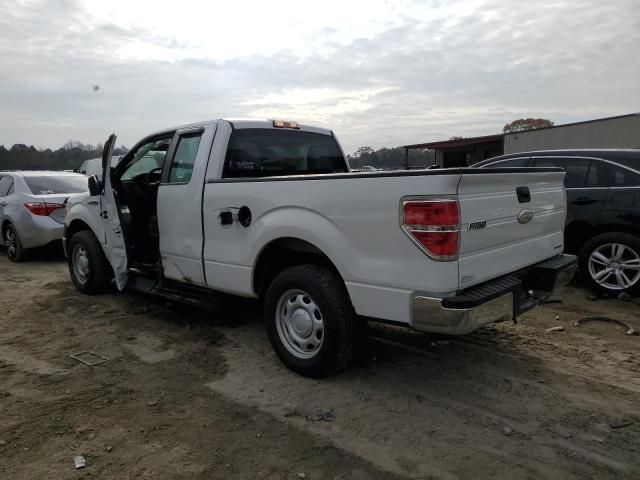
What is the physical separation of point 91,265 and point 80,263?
39cm

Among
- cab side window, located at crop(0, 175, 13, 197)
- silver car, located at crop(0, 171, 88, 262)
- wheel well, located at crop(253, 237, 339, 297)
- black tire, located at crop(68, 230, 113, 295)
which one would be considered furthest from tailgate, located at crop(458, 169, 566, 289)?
cab side window, located at crop(0, 175, 13, 197)

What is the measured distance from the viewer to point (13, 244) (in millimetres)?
8727

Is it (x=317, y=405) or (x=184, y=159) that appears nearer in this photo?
(x=317, y=405)

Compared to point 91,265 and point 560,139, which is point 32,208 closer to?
point 91,265

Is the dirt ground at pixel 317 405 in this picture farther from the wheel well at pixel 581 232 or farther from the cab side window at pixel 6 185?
the cab side window at pixel 6 185

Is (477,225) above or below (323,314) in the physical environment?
above

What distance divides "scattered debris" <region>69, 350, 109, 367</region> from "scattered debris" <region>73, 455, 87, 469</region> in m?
1.42

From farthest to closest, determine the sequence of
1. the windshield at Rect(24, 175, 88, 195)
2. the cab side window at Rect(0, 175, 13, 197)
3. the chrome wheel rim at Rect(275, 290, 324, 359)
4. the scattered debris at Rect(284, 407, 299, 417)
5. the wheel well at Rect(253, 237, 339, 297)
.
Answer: the cab side window at Rect(0, 175, 13, 197) → the windshield at Rect(24, 175, 88, 195) → the wheel well at Rect(253, 237, 339, 297) → the chrome wheel rim at Rect(275, 290, 324, 359) → the scattered debris at Rect(284, 407, 299, 417)

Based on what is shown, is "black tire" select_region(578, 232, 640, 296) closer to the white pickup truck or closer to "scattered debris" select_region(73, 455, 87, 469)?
the white pickup truck

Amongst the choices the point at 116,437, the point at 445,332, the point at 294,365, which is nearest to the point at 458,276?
the point at 445,332

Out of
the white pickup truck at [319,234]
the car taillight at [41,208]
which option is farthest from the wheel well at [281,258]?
the car taillight at [41,208]

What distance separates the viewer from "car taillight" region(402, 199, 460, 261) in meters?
2.82

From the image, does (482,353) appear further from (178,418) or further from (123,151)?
(123,151)

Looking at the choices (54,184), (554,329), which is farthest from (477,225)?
(54,184)
